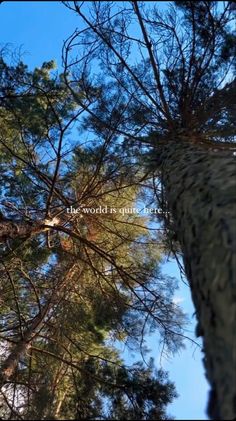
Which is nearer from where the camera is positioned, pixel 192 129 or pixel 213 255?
pixel 213 255

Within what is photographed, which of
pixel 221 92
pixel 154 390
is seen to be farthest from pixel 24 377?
pixel 221 92

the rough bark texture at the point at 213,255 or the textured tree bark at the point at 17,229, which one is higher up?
the textured tree bark at the point at 17,229

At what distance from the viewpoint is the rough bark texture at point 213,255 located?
1.67 metres

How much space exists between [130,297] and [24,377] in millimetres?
1770

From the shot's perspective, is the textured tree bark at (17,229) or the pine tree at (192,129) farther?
the textured tree bark at (17,229)

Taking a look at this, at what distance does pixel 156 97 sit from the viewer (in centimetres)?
528

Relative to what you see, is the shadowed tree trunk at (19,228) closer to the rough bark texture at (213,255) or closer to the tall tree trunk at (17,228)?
the tall tree trunk at (17,228)

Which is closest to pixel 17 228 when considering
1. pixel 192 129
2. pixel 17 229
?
pixel 17 229

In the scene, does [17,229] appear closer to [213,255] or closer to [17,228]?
[17,228]

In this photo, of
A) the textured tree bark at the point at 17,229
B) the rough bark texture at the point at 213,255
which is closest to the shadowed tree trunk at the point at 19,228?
the textured tree bark at the point at 17,229

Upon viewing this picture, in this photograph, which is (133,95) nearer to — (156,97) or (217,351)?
(156,97)

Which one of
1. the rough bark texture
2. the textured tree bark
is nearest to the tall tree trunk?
the textured tree bark

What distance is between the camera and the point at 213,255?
2010mm

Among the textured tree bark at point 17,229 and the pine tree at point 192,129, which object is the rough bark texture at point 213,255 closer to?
the pine tree at point 192,129
